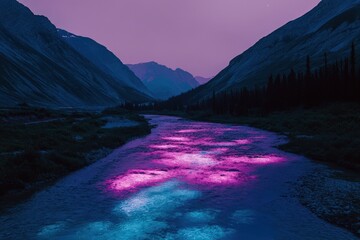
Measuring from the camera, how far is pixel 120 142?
47562 mm

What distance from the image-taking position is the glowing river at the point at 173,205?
15547mm

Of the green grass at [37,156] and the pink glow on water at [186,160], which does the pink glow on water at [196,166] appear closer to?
the pink glow on water at [186,160]

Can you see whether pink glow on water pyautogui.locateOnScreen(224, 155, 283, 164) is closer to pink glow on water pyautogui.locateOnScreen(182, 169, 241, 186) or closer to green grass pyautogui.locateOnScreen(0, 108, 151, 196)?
pink glow on water pyautogui.locateOnScreen(182, 169, 241, 186)

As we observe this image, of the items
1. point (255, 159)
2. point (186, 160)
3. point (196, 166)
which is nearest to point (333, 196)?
point (196, 166)

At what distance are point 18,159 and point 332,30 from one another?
198 meters

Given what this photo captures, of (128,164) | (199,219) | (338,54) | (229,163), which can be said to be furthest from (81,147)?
(338,54)

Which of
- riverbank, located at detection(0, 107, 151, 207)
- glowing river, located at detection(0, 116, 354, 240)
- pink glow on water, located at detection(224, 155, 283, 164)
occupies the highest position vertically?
riverbank, located at detection(0, 107, 151, 207)

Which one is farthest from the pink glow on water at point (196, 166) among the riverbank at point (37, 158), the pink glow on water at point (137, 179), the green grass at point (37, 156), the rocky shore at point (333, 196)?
the green grass at point (37, 156)

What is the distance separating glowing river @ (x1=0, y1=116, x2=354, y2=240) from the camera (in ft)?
51.0

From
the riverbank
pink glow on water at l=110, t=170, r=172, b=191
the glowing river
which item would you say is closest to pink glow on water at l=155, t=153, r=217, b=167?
the glowing river

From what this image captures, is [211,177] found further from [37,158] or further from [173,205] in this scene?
[37,158]

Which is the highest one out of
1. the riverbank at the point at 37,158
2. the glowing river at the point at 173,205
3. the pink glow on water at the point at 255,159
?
the riverbank at the point at 37,158

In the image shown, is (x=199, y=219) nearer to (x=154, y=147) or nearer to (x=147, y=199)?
(x=147, y=199)

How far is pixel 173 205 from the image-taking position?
19.7 meters
